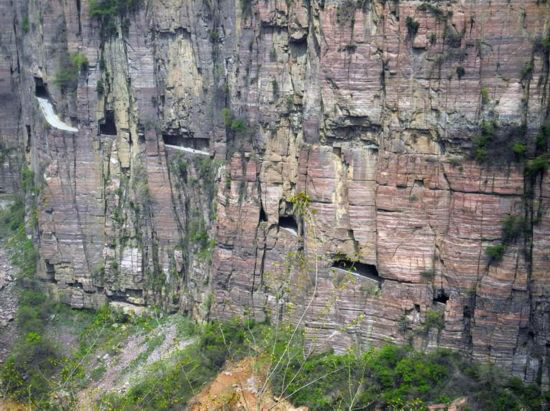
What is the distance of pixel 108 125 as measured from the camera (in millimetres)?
50438

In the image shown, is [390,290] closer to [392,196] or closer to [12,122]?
[392,196]

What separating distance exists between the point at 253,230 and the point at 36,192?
1452 centimetres

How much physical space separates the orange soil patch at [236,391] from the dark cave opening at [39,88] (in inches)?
737

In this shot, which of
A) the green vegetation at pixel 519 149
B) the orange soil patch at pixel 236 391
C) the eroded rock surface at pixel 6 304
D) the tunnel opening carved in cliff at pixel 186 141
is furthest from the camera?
the eroded rock surface at pixel 6 304

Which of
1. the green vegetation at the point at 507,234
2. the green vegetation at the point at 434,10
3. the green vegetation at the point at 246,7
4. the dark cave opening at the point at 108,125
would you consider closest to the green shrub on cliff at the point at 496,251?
the green vegetation at the point at 507,234

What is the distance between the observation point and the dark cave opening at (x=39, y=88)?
52.9m

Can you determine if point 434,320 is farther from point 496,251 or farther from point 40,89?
point 40,89

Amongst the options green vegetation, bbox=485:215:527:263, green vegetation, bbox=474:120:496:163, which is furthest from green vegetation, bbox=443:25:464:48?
green vegetation, bbox=485:215:527:263

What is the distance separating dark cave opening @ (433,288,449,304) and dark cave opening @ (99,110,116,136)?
19139 millimetres

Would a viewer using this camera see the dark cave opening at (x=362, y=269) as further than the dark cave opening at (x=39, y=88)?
No

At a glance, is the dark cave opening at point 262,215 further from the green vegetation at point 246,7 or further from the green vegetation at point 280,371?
the green vegetation at point 246,7

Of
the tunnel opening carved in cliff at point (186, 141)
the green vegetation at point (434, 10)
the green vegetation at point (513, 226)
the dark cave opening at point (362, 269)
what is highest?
the green vegetation at point (434, 10)

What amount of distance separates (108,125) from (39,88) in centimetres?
529

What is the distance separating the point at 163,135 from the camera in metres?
49.1
